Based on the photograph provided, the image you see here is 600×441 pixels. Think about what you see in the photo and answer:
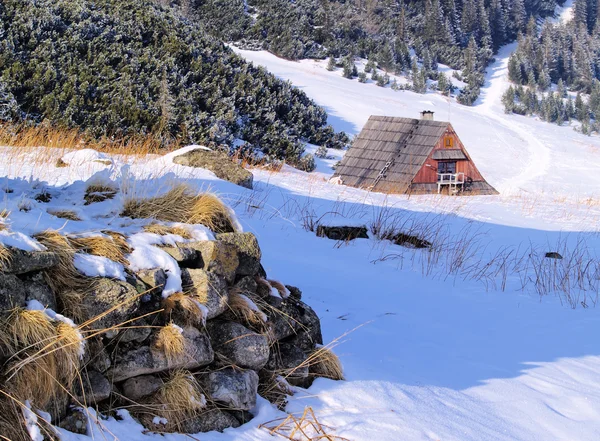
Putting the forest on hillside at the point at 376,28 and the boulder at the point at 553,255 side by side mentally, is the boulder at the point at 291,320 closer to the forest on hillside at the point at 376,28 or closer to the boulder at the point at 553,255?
the boulder at the point at 553,255

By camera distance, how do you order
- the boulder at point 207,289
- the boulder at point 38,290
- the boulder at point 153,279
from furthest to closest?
the boulder at point 207,289 → the boulder at point 153,279 → the boulder at point 38,290

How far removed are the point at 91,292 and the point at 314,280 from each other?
316cm

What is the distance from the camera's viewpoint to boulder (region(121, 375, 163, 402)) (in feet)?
9.82

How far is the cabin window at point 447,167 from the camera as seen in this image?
24.1 meters

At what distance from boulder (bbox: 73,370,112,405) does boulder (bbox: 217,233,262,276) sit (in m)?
1.18

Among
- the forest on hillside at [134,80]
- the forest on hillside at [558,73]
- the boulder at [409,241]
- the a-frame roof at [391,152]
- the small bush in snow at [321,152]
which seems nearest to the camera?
the boulder at [409,241]

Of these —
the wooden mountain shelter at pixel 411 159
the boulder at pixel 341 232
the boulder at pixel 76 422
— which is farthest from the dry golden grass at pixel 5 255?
the wooden mountain shelter at pixel 411 159

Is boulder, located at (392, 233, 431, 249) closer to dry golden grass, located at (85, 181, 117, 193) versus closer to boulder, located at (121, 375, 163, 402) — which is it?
dry golden grass, located at (85, 181, 117, 193)

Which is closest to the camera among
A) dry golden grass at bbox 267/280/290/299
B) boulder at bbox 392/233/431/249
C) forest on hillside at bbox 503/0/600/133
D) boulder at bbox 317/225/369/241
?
dry golden grass at bbox 267/280/290/299

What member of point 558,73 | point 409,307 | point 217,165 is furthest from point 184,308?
point 558,73

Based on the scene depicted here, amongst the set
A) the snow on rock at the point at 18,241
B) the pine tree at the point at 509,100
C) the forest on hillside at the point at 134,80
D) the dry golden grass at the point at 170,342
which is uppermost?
the pine tree at the point at 509,100

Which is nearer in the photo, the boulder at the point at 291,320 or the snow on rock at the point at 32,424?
the snow on rock at the point at 32,424

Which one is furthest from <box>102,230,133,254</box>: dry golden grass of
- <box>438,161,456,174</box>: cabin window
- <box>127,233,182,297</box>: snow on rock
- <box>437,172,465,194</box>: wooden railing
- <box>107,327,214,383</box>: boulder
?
<box>438,161,456,174</box>: cabin window

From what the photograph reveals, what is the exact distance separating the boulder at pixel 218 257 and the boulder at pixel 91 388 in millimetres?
917
